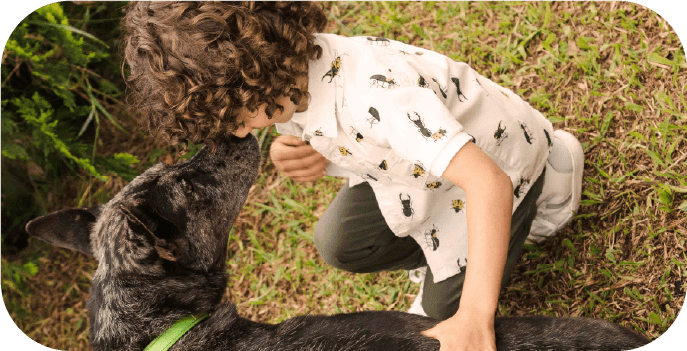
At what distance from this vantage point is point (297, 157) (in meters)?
2.93

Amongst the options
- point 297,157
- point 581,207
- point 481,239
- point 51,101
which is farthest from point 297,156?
point 51,101

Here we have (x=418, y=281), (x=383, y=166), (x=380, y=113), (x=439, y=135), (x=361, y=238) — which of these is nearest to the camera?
(x=439, y=135)

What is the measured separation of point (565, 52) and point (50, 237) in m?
3.63

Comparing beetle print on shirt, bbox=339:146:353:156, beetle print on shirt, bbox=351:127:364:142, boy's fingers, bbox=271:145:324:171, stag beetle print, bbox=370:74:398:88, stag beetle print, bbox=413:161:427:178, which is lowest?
boy's fingers, bbox=271:145:324:171

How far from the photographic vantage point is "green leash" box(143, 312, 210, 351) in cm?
216

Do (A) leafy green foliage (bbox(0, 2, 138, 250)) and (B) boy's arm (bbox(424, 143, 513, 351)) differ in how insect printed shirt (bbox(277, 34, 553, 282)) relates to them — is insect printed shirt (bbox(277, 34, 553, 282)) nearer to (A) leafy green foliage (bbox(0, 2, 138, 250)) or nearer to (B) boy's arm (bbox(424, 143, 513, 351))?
(B) boy's arm (bbox(424, 143, 513, 351))

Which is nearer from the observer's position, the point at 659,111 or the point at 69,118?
the point at 659,111

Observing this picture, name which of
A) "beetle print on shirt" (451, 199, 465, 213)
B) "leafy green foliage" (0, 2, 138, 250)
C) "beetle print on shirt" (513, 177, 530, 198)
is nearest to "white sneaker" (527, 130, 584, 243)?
"beetle print on shirt" (513, 177, 530, 198)

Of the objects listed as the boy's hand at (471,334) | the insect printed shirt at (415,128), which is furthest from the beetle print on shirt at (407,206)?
the boy's hand at (471,334)

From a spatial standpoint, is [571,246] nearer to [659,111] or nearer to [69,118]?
[659,111]

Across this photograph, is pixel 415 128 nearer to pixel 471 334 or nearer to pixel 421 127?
pixel 421 127

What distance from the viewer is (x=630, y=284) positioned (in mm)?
2836

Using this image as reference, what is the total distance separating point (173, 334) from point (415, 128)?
4.86 ft

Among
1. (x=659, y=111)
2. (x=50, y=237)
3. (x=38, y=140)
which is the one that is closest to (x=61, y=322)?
(x=38, y=140)
